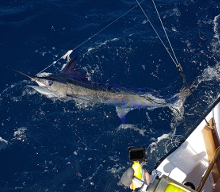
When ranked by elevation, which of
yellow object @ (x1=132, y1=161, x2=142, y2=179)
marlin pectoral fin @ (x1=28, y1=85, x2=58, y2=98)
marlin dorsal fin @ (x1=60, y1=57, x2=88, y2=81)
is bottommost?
yellow object @ (x1=132, y1=161, x2=142, y2=179)

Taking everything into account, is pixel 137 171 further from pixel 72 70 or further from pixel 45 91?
pixel 72 70

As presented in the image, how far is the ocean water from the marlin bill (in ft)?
0.68

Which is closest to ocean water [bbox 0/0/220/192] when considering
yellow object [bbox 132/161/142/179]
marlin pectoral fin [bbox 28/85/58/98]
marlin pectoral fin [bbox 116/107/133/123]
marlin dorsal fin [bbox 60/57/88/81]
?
marlin pectoral fin [bbox 116/107/133/123]

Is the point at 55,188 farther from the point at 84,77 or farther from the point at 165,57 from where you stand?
the point at 165,57

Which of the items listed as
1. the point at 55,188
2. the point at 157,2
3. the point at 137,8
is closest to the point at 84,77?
the point at 55,188

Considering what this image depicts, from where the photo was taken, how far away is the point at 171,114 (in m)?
7.66

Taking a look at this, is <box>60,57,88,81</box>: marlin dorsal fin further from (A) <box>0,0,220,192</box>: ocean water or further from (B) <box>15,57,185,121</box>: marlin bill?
(A) <box>0,0,220,192</box>: ocean water

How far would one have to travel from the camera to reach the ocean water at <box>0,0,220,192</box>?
6.82 metres

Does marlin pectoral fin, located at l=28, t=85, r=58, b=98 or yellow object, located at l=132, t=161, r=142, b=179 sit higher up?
marlin pectoral fin, located at l=28, t=85, r=58, b=98

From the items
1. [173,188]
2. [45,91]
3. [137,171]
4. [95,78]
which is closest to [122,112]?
[95,78]

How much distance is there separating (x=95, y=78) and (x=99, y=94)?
845mm

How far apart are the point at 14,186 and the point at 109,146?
258cm

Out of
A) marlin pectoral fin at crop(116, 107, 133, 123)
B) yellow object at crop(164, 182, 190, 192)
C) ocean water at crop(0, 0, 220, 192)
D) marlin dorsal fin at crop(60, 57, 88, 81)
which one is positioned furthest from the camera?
marlin dorsal fin at crop(60, 57, 88, 81)

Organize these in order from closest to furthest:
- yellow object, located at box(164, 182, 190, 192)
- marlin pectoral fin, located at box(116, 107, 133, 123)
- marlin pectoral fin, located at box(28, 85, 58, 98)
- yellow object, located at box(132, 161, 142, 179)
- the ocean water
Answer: yellow object, located at box(164, 182, 190, 192) < yellow object, located at box(132, 161, 142, 179) < the ocean water < marlin pectoral fin, located at box(28, 85, 58, 98) < marlin pectoral fin, located at box(116, 107, 133, 123)
